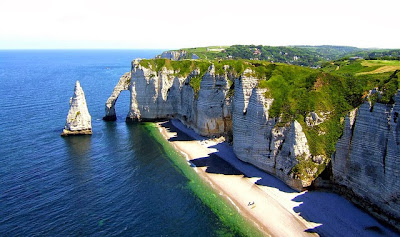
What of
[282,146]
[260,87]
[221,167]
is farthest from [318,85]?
[221,167]

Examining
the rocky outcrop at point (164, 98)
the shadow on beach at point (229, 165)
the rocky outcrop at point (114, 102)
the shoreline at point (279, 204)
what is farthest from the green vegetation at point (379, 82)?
the rocky outcrop at point (114, 102)

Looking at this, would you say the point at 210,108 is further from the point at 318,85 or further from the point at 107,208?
the point at 107,208

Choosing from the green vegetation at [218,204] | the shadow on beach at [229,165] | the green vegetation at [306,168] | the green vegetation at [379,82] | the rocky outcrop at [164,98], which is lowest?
the green vegetation at [218,204]

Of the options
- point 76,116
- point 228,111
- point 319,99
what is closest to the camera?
point 319,99

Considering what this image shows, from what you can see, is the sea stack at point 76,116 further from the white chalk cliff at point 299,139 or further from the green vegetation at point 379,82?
the green vegetation at point 379,82

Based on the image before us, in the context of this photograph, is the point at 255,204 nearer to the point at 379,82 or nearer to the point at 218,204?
the point at 218,204

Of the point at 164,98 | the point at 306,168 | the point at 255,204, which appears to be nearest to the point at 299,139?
the point at 306,168

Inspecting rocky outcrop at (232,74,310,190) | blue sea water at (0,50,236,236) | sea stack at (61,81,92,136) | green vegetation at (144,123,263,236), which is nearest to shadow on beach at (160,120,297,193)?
rocky outcrop at (232,74,310,190)
